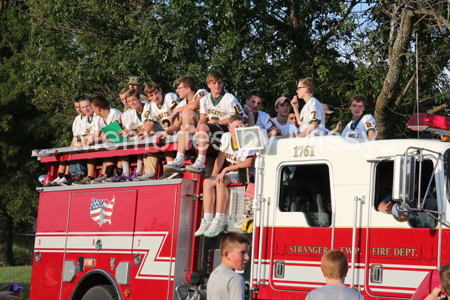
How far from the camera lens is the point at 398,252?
5039 millimetres

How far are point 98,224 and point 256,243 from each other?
276cm

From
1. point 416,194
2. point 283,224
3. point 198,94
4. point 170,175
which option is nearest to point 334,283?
point 416,194

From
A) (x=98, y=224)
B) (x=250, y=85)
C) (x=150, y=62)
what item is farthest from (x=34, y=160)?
(x=98, y=224)

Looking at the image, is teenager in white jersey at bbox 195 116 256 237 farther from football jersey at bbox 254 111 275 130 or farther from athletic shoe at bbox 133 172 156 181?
football jersey at bbox 254 111 275 130

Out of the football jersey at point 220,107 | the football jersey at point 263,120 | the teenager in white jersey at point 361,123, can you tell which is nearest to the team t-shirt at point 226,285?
the football jersey at point 220,107

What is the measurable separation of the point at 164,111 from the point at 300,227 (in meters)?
3.80

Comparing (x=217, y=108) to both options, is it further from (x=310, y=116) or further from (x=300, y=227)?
(x=300, y=227)

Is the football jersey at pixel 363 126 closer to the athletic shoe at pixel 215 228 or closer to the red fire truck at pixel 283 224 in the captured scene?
the red fire truck at pixel 283 224

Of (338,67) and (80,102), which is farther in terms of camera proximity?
(338,67)

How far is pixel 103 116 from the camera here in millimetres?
9500

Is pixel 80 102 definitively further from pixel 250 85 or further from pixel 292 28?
pixel 292 28

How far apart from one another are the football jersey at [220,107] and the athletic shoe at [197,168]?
952mm

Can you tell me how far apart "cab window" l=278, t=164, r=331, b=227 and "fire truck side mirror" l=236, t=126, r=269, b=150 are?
1.26 ft

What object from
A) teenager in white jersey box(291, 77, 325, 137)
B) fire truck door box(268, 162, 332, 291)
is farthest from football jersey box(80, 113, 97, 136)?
fire truck door box(268, 162, 332, 291)
